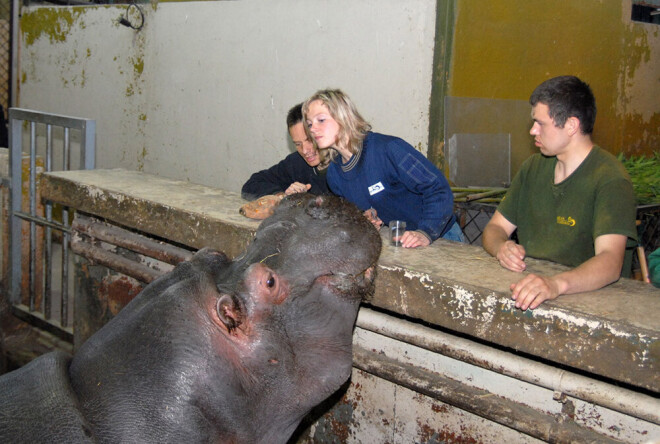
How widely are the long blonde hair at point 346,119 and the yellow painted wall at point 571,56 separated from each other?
7.88ft

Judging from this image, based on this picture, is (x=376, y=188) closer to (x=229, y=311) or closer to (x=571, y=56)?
(x=229, y=311)

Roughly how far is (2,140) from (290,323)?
8565 millimetres

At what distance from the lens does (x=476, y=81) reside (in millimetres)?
6016

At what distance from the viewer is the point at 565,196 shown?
2.99m

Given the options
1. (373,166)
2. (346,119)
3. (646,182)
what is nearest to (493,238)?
(373,166)

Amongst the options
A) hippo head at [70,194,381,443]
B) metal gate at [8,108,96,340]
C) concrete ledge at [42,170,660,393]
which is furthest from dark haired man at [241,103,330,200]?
hippo head at [70,194,381,443]

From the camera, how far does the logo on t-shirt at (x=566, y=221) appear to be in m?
2.95

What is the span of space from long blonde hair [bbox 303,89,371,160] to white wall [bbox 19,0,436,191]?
2.30m

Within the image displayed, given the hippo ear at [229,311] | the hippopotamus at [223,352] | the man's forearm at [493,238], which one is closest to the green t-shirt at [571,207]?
the man's forearm at [493,238]

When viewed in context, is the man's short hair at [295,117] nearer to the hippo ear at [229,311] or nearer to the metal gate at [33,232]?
the metal gate at [33,232]

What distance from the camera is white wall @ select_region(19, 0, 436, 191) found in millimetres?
5977

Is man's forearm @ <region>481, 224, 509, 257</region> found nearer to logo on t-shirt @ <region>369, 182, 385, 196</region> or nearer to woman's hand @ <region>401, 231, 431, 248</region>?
woman's hand @ <region>401, 231, 431, 248</region>

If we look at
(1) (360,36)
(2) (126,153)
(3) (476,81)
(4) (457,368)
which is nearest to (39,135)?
(2) (126,153)

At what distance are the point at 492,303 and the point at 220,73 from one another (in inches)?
244
